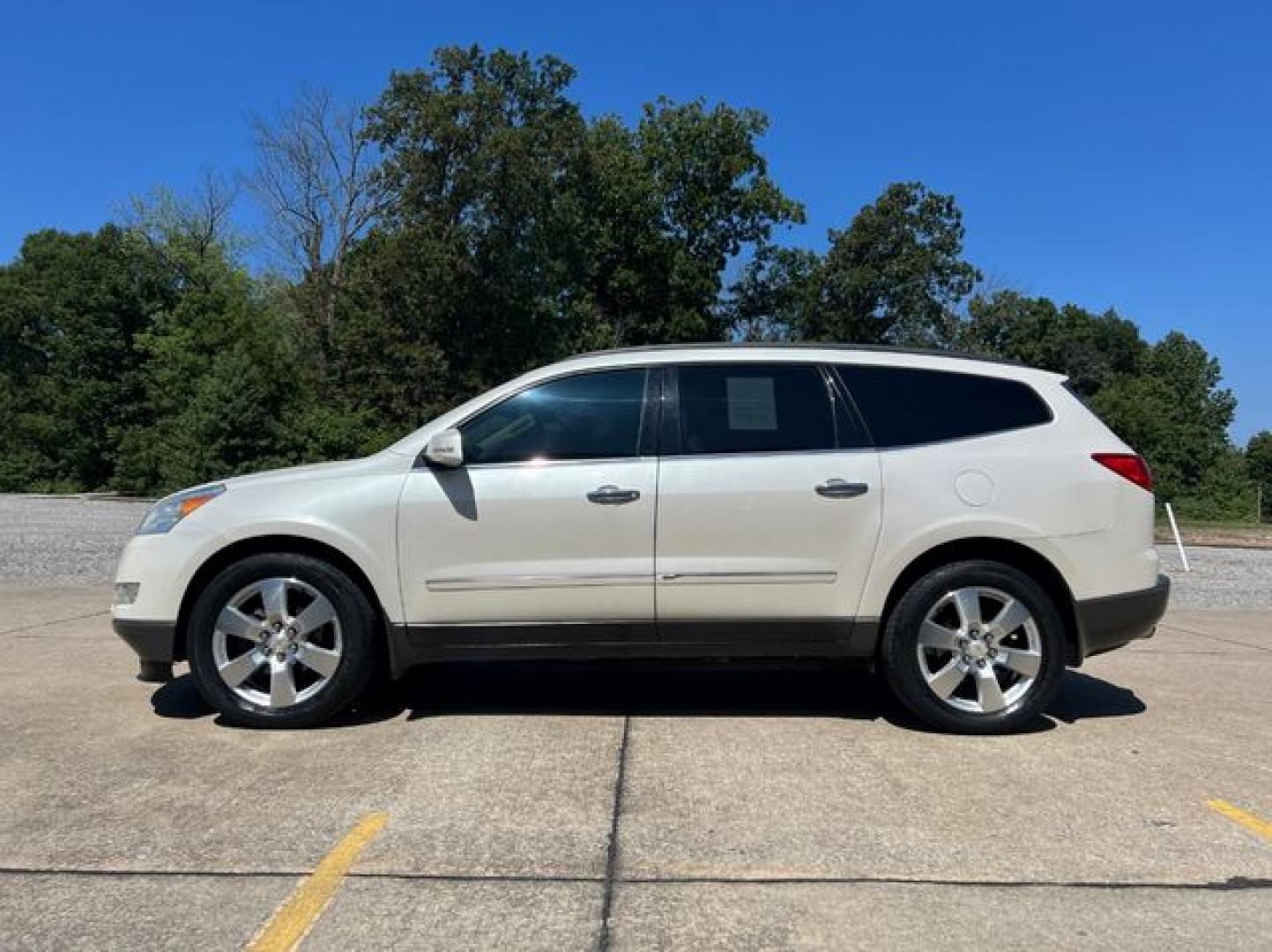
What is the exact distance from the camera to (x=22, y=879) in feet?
11.1

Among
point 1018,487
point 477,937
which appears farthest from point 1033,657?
point 477,937

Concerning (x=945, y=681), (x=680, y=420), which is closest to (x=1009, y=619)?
(x=945, y=681)

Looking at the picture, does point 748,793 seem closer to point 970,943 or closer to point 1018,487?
point 970,943

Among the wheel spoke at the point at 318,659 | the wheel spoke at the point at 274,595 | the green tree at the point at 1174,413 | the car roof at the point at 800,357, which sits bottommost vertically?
the wheel spoke at the point at 318,659

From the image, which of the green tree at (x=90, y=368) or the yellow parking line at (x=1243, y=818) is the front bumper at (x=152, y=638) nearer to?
the yellow parking line at (x=1243, y=818)

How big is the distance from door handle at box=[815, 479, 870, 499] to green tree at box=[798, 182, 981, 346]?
42401 millimetres

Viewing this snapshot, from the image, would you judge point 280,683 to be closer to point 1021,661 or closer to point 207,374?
point 1021,661

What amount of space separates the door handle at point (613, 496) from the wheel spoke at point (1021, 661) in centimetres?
195

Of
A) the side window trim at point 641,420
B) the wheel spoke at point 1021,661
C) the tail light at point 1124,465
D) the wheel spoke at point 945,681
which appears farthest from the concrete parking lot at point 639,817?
the tail light at point 1124,465

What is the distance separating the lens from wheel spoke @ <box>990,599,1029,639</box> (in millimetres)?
5055

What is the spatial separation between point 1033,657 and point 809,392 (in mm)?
1690

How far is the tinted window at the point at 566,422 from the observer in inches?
202

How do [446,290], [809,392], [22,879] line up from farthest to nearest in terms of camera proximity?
[446,290] < [809,392] < [22,879]

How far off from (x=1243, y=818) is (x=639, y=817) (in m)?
2.35
